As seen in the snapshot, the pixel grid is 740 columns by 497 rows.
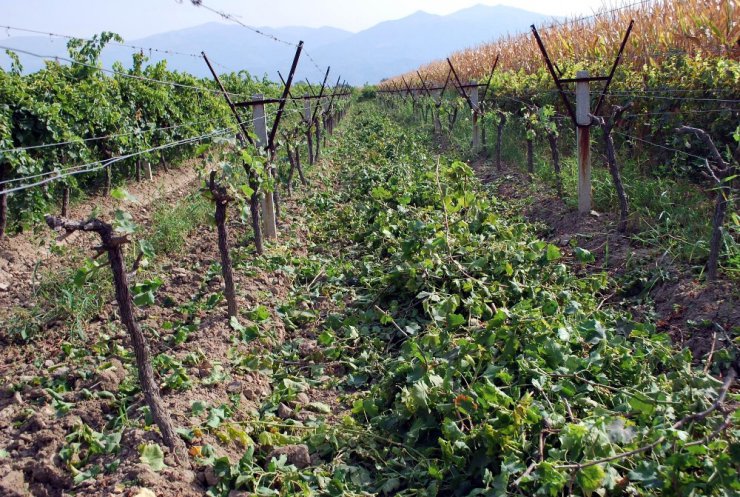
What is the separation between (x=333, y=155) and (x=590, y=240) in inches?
396

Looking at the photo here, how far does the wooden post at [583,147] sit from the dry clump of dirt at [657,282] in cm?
18

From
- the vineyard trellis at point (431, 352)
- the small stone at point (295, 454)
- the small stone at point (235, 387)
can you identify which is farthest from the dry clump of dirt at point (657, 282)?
the small stone at point (235, 387)

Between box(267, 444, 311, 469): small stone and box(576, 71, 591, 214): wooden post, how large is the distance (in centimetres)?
517

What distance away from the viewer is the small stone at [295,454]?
11.2 feet

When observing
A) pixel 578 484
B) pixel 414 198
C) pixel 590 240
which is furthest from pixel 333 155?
pixel 578 484

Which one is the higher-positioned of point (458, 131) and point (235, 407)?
point (458, 131)

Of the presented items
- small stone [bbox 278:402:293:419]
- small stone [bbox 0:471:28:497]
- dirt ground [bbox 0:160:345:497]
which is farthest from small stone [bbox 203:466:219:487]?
small stone [bbox 0:471:28:497]

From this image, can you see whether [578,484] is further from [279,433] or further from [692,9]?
[692,9]

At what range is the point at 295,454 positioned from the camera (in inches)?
135

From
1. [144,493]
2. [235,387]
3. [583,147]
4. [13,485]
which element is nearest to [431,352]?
[235,387]

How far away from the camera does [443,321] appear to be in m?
4.57

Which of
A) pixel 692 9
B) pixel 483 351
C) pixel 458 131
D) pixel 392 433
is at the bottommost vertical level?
pixel 392 433

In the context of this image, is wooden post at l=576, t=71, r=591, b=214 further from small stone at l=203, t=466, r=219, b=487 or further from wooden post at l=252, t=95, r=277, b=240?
small stone at l=203, t=466, r=219, b=487

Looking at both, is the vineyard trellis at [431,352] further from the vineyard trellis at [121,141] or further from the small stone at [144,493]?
the small stone at [144,493]
